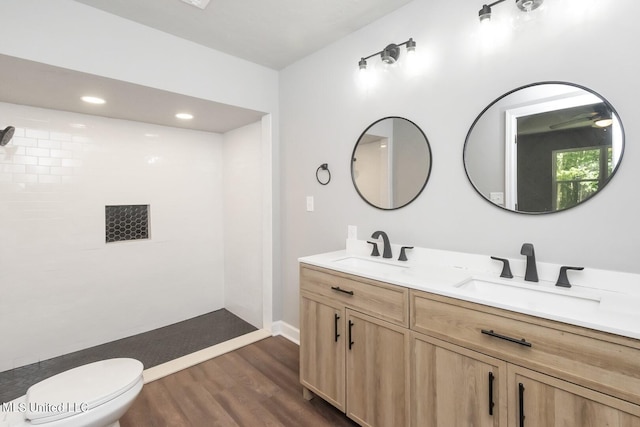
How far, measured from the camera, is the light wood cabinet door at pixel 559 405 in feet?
3.13

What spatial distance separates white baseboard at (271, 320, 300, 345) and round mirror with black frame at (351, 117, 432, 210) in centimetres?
152

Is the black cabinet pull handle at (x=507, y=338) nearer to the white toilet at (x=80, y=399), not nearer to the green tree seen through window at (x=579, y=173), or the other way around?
the green tree seen through window at (x=579, y=173)

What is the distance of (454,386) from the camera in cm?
131

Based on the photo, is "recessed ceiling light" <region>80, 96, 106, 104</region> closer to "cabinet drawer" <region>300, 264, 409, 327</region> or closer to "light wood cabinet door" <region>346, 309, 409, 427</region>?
"cabinet drawer" <region>300, 264, 409, 327</region>

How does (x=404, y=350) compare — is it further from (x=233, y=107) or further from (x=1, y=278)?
(x=1, y=278)

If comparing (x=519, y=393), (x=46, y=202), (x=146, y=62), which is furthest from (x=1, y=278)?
(x=519, y=393)

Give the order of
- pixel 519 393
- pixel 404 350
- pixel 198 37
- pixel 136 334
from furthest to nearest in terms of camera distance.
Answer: pixel 136 334 → pixel 198 37 → pixel 404 350 → pixel 519 393

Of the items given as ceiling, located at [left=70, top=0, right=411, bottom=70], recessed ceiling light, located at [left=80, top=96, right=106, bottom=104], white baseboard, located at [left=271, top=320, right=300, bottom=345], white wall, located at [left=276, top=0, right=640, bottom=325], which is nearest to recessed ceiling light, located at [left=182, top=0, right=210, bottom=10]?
ceiling, located at [left=70, top=0, right=411, bottom=70]

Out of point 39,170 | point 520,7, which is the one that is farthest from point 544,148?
point 39,170

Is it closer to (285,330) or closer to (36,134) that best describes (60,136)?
(36,134)

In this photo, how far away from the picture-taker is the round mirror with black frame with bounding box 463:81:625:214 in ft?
4.42

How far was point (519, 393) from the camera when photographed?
3.72ft

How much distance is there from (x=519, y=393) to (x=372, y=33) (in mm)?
2246

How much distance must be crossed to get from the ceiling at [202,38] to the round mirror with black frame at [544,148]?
3.37 feet
